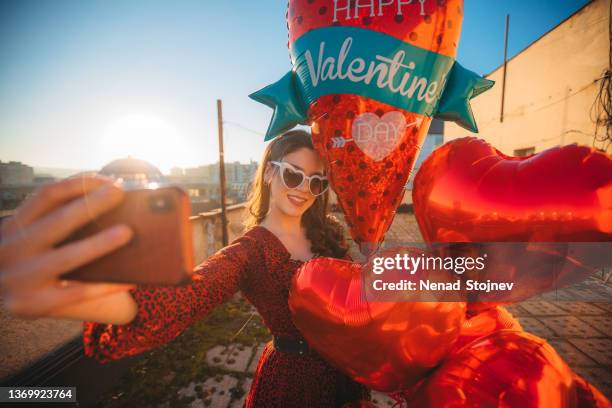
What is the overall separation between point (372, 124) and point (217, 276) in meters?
0.82

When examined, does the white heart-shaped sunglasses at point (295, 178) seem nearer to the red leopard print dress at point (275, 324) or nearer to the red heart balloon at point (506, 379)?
the red leopard print dress at point (275, 324)

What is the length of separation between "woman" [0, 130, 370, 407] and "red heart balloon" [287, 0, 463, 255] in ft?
1.37

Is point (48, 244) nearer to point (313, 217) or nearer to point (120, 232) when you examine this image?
point (120, 232)

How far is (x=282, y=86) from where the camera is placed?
3.47 feet

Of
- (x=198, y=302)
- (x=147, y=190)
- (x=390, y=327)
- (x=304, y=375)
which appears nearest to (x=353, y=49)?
(x=147, y=190)

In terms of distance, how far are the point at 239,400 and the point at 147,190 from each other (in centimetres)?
325

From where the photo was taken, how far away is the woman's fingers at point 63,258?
1.52 ft

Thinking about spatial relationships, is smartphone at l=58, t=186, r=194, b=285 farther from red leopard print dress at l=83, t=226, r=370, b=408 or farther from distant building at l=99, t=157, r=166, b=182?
red leopard print dress at l=83, t=226, r=370, b=408

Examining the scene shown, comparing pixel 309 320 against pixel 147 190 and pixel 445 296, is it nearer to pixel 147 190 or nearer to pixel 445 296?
pixel 445 296

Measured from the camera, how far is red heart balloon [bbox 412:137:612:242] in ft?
1.88

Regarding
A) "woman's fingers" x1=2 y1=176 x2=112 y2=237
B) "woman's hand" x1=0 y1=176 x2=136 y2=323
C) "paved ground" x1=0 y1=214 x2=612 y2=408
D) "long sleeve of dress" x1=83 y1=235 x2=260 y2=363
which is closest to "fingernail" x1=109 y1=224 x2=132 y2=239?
"woman's hand" x1=0 y1=176 x2=136 y2=323

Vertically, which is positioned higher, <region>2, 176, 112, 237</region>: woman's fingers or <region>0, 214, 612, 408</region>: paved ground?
<region>2, 176, 112, 237</region>: woman's fingers

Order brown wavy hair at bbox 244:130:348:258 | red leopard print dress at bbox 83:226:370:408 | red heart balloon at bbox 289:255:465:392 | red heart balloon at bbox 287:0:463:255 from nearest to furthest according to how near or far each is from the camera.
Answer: red heart balloon at bbox 289:255:465:392 < red heart balloon at bbox 287:0:463:255 < red leopard print dress at bbox 83:226:370:408 < brown wavy hair at bbox 244:130:348:258

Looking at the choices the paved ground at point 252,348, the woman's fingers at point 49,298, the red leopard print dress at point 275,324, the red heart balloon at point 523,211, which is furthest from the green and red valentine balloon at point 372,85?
the paved ground at point 252,348
